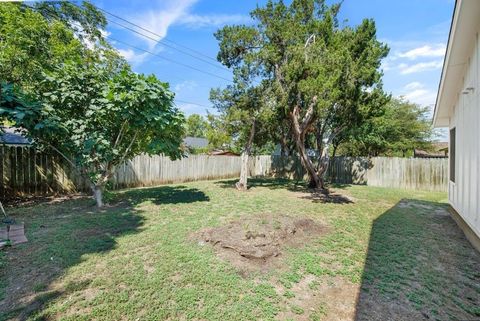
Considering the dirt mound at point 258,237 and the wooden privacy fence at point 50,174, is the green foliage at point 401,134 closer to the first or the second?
the wooden privacy fence at point 50,174

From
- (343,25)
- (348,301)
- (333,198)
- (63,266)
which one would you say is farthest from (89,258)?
(343,25)

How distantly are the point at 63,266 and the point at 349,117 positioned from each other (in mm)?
9680

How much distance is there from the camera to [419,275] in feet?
10.2

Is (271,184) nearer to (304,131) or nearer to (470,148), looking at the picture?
(304,131)

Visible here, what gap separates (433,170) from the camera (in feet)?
35.7

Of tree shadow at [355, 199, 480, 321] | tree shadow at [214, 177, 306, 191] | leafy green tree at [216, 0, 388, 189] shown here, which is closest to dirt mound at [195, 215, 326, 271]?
tree shadow at [355, 199, 480, 321]

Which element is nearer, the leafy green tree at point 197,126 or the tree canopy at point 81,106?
the tree canopy at point 81,106

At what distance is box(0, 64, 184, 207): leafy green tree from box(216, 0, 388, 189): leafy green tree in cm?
430

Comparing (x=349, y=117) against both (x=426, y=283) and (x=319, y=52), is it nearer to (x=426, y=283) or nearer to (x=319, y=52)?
(x=319, y=52)

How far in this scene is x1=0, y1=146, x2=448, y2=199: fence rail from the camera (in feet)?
23.8

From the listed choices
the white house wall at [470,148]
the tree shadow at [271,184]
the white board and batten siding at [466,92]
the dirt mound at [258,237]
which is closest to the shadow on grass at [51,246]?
the dirt mound at [258,237]

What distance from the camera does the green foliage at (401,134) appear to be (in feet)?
56.2

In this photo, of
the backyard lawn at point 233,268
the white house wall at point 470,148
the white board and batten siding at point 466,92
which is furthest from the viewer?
the white house wall at point 470,148

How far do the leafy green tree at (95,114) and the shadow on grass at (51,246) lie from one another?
3.33 feet
